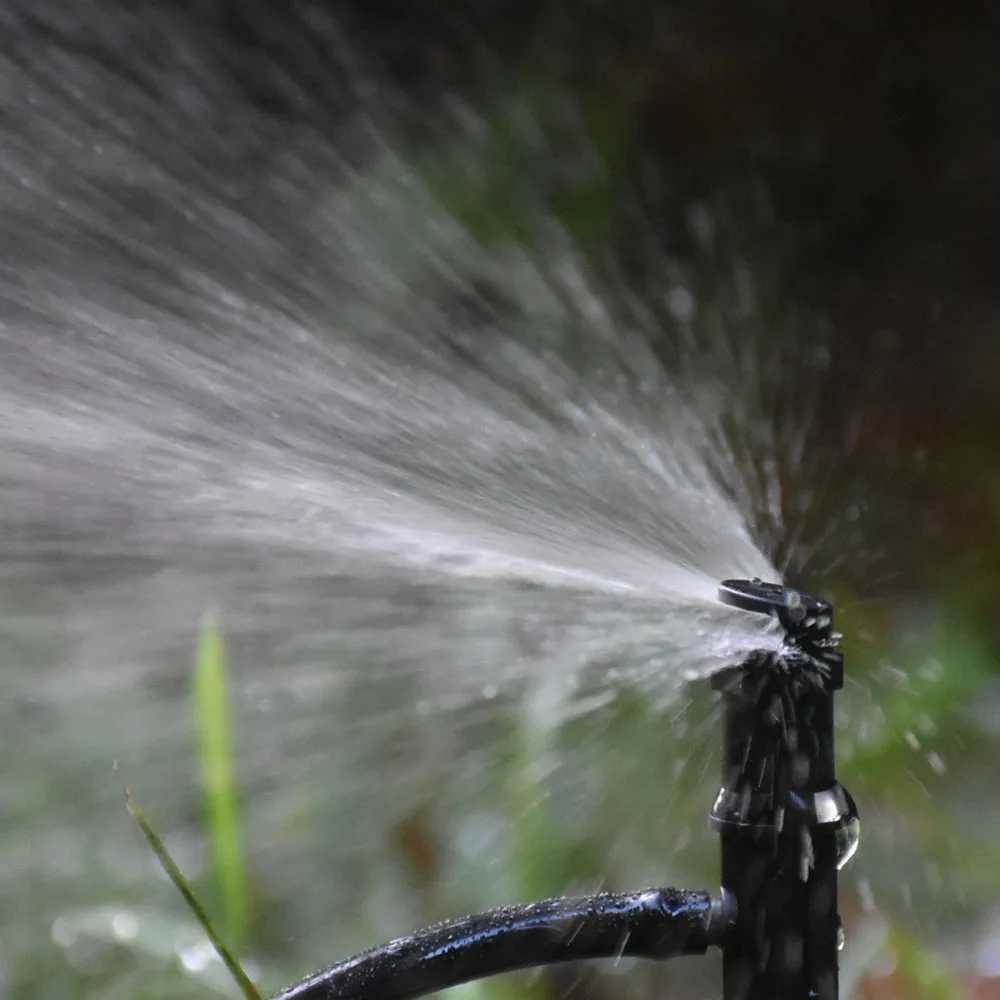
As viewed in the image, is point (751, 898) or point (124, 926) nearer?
point (751, 898)

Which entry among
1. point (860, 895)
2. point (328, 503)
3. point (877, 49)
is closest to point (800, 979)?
point (328, 503)

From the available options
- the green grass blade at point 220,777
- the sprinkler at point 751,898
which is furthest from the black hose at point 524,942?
the green grass blade at point 220,777

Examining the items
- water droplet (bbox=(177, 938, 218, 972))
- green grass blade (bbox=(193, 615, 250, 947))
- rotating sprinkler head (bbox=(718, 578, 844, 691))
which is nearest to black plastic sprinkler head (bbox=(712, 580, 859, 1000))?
rotating sprinkler head (bbox=(718, 578, 844, 691))

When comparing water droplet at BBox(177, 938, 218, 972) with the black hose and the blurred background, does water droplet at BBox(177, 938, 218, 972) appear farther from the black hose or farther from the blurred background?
the black hose

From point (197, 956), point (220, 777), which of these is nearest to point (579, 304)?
point (220, 777)

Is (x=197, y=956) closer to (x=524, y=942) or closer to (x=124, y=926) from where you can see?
(x=124, y=926)

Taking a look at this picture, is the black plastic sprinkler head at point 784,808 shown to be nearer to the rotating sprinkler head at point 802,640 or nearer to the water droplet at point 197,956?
the rotating sprinkler head at point 802,640

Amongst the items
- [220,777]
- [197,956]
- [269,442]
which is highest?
[269,442]
